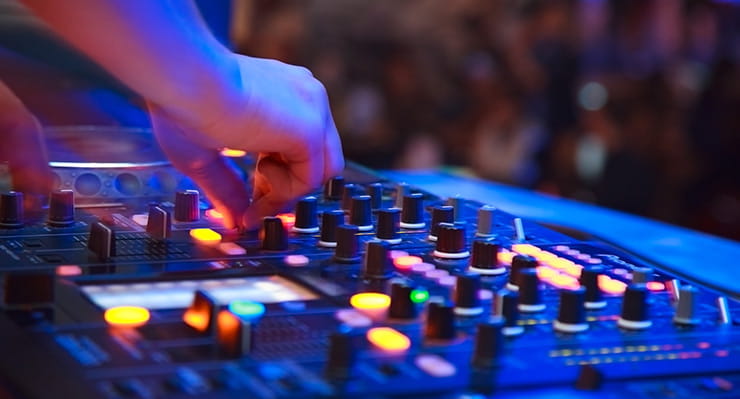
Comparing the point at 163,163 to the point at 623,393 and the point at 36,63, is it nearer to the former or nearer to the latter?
the point at 36,63

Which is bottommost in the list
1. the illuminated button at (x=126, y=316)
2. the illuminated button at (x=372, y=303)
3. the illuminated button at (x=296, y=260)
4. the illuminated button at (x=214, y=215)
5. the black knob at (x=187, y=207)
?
the illuminated button at (x=126, y=316)

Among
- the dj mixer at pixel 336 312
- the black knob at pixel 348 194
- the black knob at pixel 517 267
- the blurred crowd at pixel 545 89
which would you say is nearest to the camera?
the dj mixer at pixel 336 312

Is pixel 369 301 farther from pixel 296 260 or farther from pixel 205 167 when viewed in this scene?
pixel 205 167

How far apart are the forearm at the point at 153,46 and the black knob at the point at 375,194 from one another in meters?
0.41

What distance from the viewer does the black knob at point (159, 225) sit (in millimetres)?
1146

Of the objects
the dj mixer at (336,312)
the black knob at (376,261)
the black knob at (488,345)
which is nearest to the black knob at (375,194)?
the dj mixer at (336,312)

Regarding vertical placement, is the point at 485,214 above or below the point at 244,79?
below

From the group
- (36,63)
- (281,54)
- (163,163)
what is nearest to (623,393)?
(163,163)

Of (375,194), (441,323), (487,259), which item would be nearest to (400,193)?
(375,194)

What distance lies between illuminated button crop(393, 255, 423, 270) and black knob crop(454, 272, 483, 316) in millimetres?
148

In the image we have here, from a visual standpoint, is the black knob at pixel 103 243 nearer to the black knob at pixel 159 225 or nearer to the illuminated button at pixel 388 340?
the black knob at pixel 159 225

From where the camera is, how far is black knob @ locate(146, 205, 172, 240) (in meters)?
1.15

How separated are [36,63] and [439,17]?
4707mm

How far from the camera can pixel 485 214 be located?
48.9 inches
